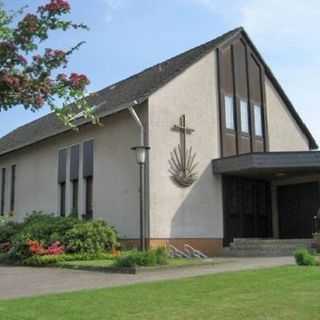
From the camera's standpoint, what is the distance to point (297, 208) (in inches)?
896

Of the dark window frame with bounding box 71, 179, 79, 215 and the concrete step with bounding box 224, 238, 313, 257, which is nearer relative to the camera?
the concrete step with bounding box 224, 238, 313, 257

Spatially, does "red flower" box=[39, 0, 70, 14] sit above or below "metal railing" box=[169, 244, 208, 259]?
above

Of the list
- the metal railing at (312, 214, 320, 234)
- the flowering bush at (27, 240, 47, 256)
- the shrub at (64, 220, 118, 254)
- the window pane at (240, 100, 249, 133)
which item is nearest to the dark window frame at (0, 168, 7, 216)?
the shrub at (64, 220, 118, 254)

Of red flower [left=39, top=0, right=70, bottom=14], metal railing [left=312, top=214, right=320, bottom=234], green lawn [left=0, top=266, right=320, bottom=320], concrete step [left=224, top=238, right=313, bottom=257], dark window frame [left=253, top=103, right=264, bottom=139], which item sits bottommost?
green lawn [left=0, top=266, right=320, bottom=320]

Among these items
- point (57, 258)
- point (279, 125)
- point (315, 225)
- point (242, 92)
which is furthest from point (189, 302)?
point (279, 125)

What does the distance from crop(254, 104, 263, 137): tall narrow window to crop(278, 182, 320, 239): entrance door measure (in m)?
2.39

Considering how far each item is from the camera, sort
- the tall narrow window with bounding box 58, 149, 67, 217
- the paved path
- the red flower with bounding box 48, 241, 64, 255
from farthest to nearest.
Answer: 1. the tall narrow window with bounding box 58, 149, 67, 217
2. the red flower with bounding box 48, 241, 64, 255
3. the paved path

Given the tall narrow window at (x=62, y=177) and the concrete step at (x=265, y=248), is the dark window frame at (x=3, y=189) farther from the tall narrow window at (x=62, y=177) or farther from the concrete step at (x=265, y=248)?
the concrete step at (x=265, y=248)

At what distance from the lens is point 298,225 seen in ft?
74.0

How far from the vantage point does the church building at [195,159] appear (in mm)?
19453

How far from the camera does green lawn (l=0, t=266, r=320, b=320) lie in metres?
7.09

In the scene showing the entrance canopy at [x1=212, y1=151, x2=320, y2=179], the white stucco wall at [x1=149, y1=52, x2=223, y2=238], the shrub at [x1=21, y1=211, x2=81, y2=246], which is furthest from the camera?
the entrance canopy at [x1=212, y1=151, x2=320, y2=179]

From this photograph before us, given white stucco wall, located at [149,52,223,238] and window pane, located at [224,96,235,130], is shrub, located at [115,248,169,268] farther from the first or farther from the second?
window pane, located at [224,96,235,130]

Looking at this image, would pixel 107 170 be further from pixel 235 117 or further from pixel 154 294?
pixel 154 294
